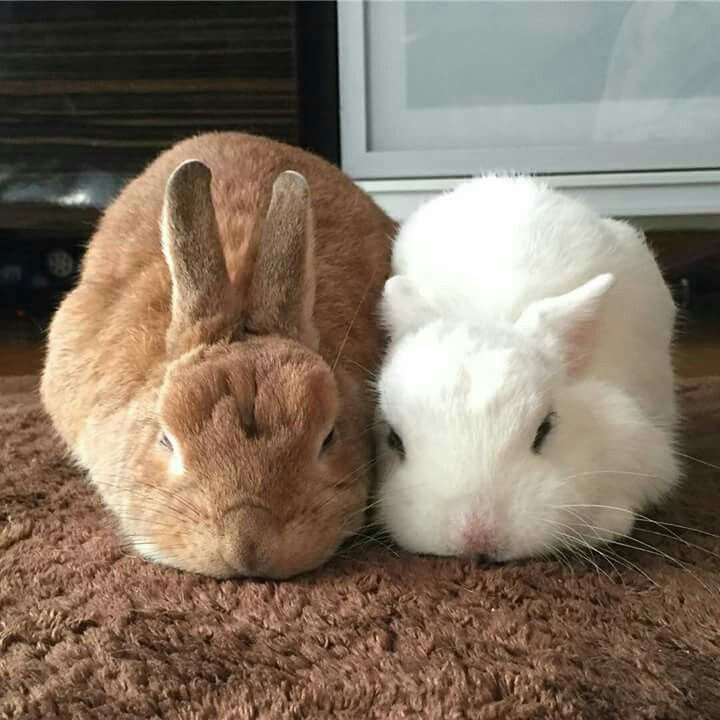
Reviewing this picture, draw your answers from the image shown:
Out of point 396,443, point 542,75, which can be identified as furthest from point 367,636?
point 542,75

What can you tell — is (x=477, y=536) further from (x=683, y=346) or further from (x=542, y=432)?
(x=683, y=346)

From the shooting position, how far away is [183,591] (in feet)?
3.73

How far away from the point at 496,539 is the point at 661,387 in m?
0.57

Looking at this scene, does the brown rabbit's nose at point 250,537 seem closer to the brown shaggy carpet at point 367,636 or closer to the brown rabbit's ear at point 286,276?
the brown shaggy carpet at point 367,636

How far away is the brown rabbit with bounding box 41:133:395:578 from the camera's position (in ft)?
3.60

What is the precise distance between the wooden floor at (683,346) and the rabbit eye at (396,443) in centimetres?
120

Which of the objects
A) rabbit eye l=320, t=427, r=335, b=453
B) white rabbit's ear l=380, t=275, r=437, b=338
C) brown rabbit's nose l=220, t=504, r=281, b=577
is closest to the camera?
brown rabbit's nose l=220, t=504, r=281, b=577

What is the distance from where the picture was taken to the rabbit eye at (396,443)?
1.26m

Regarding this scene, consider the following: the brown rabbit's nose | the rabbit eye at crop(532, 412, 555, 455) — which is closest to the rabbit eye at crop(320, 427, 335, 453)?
the brown rabbit's nose

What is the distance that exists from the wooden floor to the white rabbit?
0.74m

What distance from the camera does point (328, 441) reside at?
3.96ft

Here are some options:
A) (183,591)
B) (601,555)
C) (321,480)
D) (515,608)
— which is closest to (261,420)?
(321,480)

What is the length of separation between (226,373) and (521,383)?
366 mm

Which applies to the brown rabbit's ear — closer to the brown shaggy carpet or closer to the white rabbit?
the white rabbit
